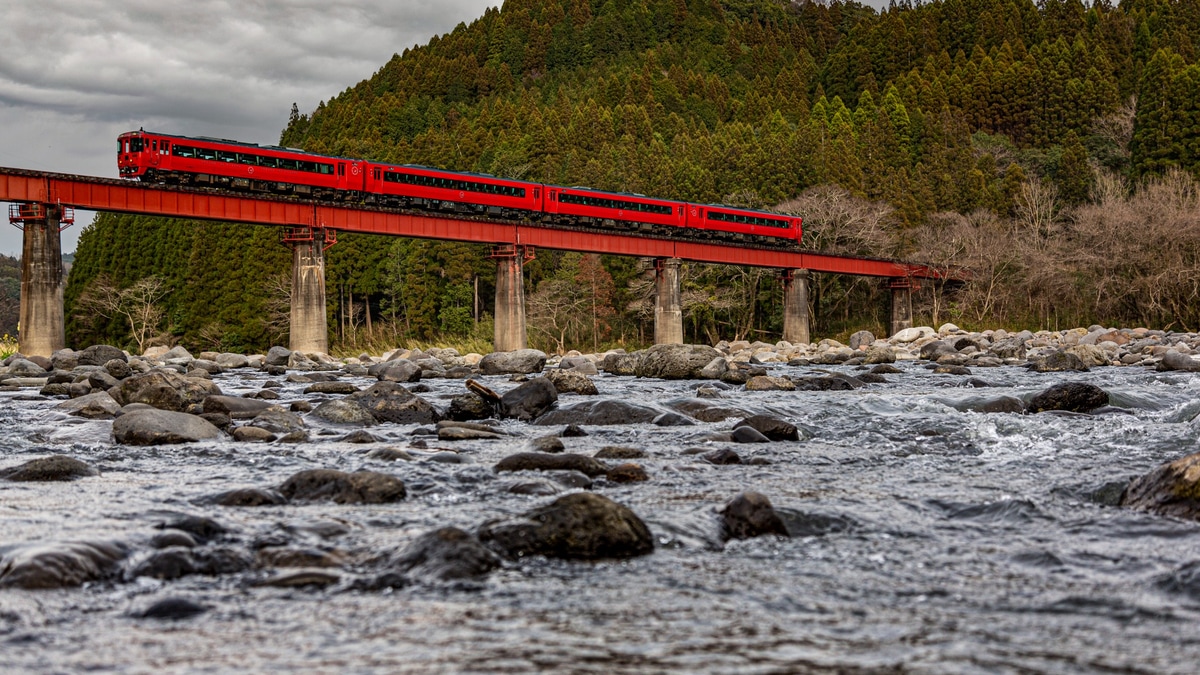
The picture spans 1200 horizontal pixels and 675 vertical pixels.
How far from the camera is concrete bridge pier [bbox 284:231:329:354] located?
143 ft

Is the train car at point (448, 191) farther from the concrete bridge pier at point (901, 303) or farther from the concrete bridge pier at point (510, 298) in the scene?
the concrete bridge pier at point (901, 303)

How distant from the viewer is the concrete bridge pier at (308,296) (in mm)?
43656

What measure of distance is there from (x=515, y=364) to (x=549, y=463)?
65.5ft

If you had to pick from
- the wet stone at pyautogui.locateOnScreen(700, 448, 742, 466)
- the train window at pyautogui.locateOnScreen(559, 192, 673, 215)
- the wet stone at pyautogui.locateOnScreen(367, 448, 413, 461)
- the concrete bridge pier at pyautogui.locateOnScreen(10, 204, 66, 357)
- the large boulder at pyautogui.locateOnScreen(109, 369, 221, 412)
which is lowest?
the wet stone at pyautogui.locateOnScreen(700, 448, 742, 466)

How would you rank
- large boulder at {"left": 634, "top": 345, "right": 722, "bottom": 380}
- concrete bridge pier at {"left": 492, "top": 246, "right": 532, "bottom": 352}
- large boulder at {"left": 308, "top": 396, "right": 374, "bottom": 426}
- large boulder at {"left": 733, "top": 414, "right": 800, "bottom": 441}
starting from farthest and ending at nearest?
1. concrete bridge pier at {"left": 492, "top": 246, "right": 532, "bottom": 352}
2. large boulder at {"left": 634, "top": 345, "right": 722, "bottom": 380}
3. large boulder at {"left": 308, "top": 396, "right": 374, "bottom": 426}
4. large boulder at {"left": 733, "top": 414, "right": 800, "bottom": 441}

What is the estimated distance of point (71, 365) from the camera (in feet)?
90.0

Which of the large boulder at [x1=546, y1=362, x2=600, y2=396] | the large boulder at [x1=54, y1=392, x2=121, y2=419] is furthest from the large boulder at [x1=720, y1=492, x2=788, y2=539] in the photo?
the large boulder at [x1=546, y1=362, x2=600, y2=396]

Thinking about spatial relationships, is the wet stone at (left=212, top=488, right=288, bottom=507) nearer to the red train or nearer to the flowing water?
the flowing water

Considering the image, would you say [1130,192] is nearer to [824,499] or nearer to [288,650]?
[824,499]

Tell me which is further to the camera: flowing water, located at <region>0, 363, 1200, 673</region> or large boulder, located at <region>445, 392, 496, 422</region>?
large boulder, located at <region>445, 392, 496, 422</region>

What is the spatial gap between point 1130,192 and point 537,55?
384 feet

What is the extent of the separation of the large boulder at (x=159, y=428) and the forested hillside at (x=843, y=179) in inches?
2161

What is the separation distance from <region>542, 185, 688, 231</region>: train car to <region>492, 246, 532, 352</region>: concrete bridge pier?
3.23 m

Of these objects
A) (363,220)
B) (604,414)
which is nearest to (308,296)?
(363,220)
